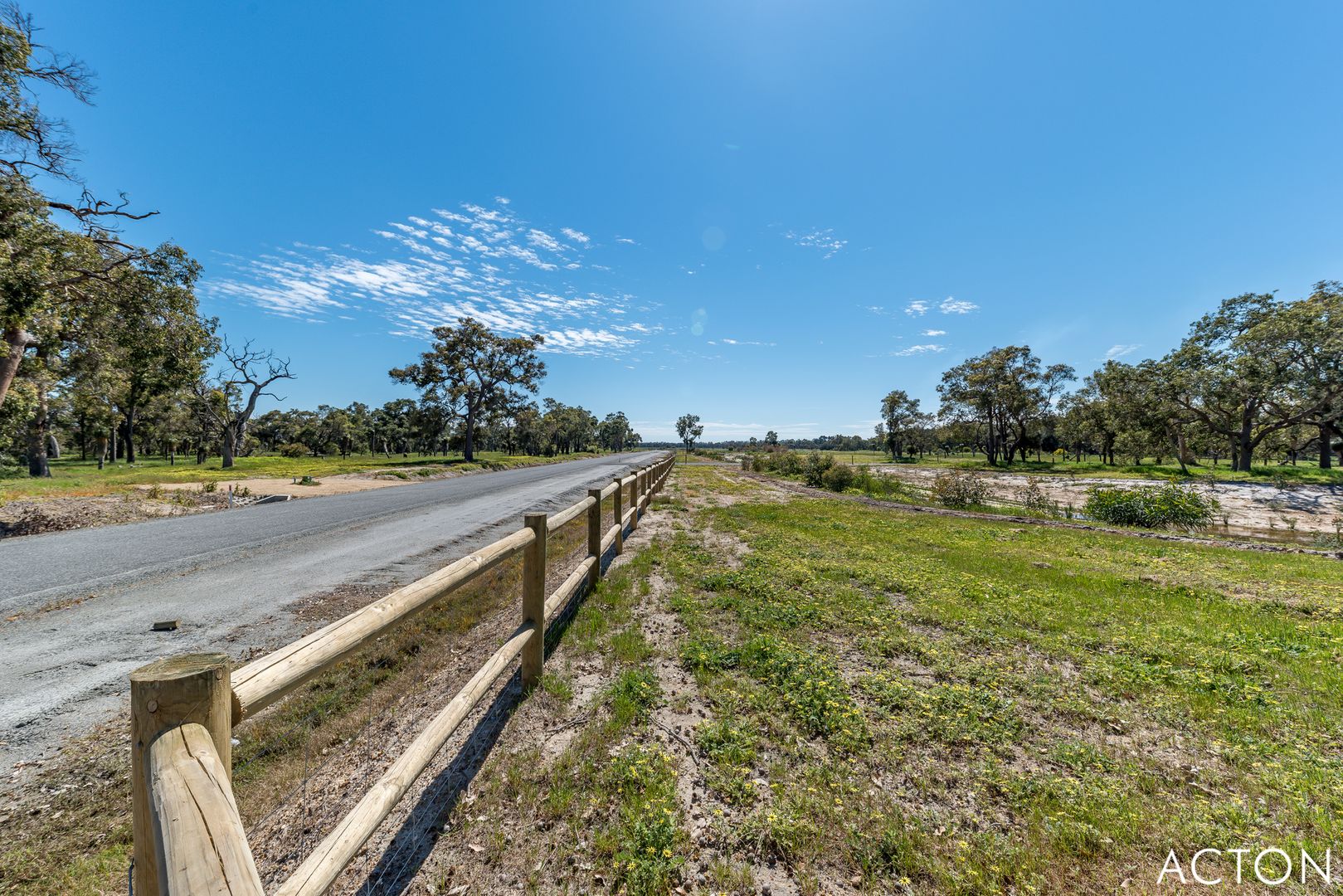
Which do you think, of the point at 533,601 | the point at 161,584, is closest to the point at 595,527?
the point at 533,601

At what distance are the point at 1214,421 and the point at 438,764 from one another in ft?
182

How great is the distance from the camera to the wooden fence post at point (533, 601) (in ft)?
12.9

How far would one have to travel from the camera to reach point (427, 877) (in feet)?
7.47

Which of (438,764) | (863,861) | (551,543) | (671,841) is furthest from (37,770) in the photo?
(551,543)

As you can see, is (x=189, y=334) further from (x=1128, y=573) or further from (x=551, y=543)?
(x=1128, y=573)

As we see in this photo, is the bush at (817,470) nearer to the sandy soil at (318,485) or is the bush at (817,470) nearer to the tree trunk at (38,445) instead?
the sandy soil at (318,485)

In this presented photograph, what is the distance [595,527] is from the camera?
6.28 metres

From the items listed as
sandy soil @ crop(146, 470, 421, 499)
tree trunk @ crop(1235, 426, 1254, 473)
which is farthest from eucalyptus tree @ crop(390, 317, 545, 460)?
tree trunk @ crop(1235, 426, 1254, 473)

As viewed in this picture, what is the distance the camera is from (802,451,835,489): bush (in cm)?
2547

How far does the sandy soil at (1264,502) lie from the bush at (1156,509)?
1.69 meters

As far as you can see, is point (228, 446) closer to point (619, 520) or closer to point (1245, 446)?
point (619, 520)

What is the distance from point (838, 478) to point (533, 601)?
22.6m

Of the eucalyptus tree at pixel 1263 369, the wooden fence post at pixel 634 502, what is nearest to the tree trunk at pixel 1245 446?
the eucalyptus tree at pixel 1263 369

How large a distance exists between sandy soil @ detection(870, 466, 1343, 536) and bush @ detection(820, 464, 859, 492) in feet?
19.1
